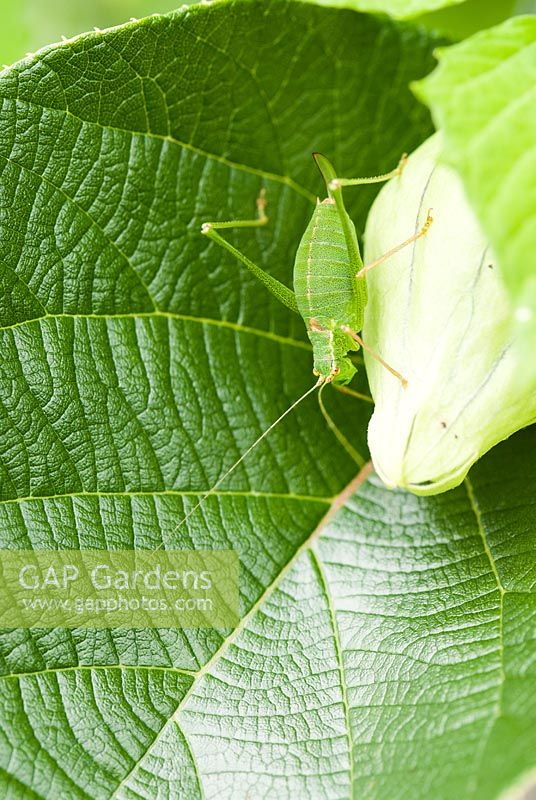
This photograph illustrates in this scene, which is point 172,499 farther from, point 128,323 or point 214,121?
point 214,121

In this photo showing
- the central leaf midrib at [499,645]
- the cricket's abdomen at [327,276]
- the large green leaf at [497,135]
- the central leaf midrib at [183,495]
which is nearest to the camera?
the large green leaf at [497,135]

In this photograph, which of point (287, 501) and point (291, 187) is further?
point (291, 187)

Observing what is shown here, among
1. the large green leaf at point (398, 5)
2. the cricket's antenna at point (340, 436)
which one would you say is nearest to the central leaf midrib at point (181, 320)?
the cricket's antenna at point (340, 436)

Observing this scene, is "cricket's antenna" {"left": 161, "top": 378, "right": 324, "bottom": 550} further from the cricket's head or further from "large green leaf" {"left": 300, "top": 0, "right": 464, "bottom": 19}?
"large green leaf" {"left": 300, "top": 0, "right": 464, "bottom": 19}

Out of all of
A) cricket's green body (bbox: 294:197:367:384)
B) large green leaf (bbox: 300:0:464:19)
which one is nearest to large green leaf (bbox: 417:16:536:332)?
large green leaf (bbox: 300:0:464:19)

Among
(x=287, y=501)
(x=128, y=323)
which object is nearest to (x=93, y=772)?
(x=287, y=501)

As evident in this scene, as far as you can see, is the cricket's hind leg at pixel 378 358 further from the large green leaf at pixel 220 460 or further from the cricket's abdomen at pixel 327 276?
the large green leaf at pixel 220 460

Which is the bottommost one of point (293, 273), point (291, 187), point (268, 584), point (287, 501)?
point (268, 584)
